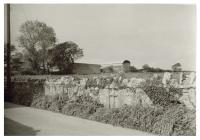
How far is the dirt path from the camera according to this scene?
4.95 m

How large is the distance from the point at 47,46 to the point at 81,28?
2.23 feet

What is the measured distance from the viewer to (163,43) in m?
4.94

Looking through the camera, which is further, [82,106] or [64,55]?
[82,106]

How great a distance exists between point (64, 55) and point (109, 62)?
797 millimetres

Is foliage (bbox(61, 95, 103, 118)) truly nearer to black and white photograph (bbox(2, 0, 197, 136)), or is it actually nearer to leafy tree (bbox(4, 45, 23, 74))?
black and white photograph (bbox(2, 0, 197, 136))

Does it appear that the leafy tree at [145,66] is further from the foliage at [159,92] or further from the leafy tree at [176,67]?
the leafy tree at [176,67]

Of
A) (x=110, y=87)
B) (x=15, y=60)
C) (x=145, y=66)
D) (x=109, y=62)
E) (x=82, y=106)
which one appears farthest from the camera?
(x=82, y=106)

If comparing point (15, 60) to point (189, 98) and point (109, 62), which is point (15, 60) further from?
point (189, 98)

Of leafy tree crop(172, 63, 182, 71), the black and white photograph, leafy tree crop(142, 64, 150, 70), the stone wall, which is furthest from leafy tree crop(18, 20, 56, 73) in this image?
leafy tree crop(172, 63, 182, 71)

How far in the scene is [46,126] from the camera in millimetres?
5094

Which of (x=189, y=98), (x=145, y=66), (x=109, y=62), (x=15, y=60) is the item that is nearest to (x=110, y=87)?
(x=109, y=62)

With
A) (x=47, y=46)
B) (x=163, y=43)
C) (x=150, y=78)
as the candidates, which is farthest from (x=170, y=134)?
(x=47, y=46)

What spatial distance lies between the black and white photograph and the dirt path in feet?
0.05

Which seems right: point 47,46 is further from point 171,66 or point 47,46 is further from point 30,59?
point 171,66
